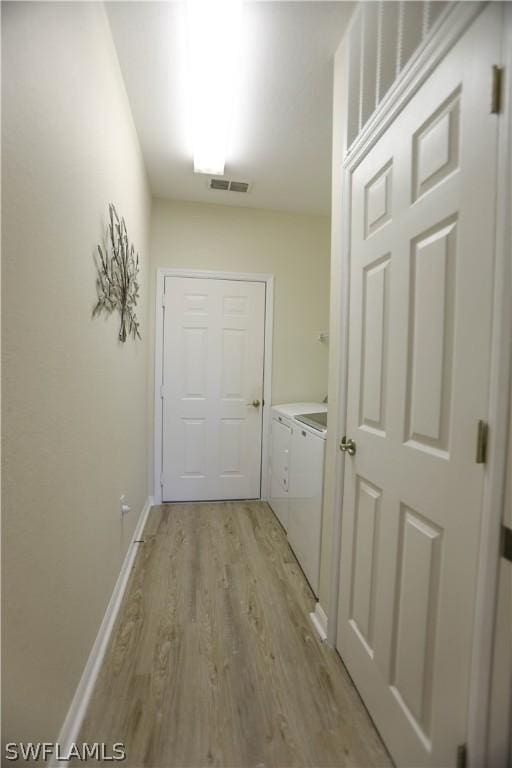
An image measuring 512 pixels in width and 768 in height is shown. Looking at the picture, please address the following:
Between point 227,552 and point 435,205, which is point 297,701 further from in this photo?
point 435,205

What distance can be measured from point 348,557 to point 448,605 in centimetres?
57

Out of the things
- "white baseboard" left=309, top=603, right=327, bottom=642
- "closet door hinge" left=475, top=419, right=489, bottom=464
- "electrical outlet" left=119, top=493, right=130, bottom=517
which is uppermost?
"closet door hinge" left=475, top=419, right=489, bottom=464

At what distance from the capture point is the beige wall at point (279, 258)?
292 cm

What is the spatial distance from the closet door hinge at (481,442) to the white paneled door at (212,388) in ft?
7.82

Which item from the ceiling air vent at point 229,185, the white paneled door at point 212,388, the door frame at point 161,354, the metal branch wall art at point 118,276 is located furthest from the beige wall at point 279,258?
the metal branch wall art at point 118,276

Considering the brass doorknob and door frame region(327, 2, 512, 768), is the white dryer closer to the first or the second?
the brass doorknob

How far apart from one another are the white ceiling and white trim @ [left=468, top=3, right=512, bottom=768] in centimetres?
103

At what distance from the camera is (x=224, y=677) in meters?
1.31

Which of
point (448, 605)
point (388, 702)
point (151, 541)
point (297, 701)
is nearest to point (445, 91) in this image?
point (448, 605)

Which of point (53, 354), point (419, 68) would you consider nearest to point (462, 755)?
point (53, 354)

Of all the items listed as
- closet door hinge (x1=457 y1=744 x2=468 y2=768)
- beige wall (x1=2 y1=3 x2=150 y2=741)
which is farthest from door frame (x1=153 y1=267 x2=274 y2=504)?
closet door hinge (x1=457 y1=744 x2=468 y2=768)

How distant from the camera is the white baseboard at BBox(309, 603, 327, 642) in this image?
1.51 metres

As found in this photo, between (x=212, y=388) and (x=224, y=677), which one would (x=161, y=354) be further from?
(x=224, y=677)

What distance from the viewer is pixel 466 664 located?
2.51ft
